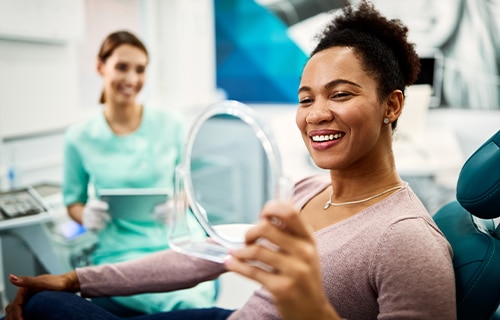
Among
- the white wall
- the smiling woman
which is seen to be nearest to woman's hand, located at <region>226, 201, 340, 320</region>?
the smiling woman

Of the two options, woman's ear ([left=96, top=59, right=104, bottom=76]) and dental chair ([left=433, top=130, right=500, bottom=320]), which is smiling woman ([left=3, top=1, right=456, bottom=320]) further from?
woman's ear ([left=96, top=59, right=104, bottom=76])

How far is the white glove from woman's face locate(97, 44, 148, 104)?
1.60 feet

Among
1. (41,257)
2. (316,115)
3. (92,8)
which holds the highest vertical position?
(92,8)

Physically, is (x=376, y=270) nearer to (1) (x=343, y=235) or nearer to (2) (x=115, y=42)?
(1) (x=343, y=235)

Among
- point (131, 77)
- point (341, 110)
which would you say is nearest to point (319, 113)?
point (341, 110)

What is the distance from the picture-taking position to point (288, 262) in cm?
61

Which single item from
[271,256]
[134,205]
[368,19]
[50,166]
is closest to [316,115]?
[368,19]

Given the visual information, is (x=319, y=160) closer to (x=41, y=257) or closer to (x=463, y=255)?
(x=463, y=255)

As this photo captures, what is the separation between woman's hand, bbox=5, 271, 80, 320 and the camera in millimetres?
1079

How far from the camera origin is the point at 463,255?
2.96 feet

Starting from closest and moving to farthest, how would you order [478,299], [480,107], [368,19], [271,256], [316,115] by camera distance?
[271,256]
[478,299]
[316,115]
[368,19]
[480,107]

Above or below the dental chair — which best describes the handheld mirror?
below

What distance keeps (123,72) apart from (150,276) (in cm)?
107

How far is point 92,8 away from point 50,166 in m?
1.13
